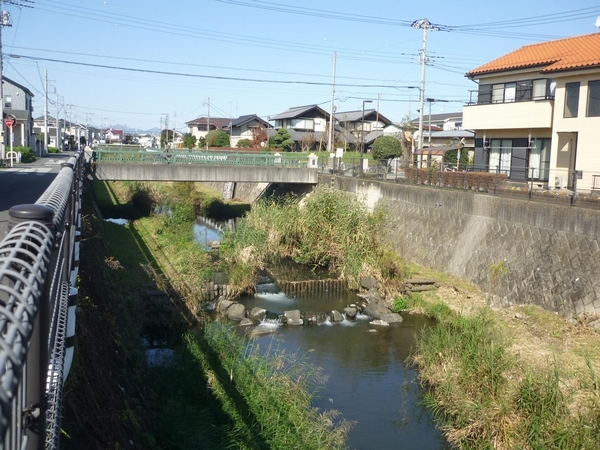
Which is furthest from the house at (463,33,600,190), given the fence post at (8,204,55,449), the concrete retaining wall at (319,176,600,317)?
the fence post at (8,204,55,449)

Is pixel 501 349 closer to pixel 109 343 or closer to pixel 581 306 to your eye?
pixel 581 306

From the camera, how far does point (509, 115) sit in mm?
26719

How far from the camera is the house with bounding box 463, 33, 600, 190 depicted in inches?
872

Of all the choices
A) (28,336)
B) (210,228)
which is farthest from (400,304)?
(28,336)

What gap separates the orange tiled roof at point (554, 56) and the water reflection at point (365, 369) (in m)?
12.9

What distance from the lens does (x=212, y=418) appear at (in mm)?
8758

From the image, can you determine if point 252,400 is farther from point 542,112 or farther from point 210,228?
point 210,228

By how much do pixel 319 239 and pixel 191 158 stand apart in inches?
385

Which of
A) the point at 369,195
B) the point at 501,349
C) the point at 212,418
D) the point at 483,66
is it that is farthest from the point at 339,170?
the point at 212,418

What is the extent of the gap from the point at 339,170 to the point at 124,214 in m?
11.1

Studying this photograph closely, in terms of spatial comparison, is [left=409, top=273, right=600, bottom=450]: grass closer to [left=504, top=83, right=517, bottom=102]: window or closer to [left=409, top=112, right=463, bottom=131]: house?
[left=504, top=83, right=517, bottom=102]: window

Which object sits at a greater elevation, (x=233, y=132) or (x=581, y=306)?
(x=233, y=132)

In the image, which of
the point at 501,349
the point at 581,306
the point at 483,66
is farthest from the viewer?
the point at 483,66

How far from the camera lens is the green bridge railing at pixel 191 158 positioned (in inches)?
1068
